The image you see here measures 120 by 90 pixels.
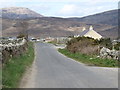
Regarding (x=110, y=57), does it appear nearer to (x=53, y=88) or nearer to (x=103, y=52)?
(x=103, y=52)

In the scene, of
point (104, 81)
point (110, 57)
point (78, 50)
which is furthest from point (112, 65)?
point (78, 50)

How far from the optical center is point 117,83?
14922mm

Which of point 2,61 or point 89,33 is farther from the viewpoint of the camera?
point 89,33

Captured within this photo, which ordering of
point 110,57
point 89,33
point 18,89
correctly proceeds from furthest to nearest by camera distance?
point 89,33 → point 110,57 → point 18,89

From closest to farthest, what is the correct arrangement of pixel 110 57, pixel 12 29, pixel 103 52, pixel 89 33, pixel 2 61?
pixel 2 61
pixel 110 57
pixel 103 52
pixel 89 33
pixel 12 29

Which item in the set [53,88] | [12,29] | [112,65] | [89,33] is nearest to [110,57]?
[112,65]

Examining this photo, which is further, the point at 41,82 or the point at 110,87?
the point at 41,82

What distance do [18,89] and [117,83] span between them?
434 cm

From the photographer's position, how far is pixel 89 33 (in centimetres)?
8925

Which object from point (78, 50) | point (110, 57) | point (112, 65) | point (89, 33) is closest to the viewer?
point (112, 65)

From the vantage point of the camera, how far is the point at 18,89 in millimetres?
13367

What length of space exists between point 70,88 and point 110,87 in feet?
5.26

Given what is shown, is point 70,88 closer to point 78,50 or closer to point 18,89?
point 18,89

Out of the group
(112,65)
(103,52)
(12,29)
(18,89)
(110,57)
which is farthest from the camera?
(12,29)
